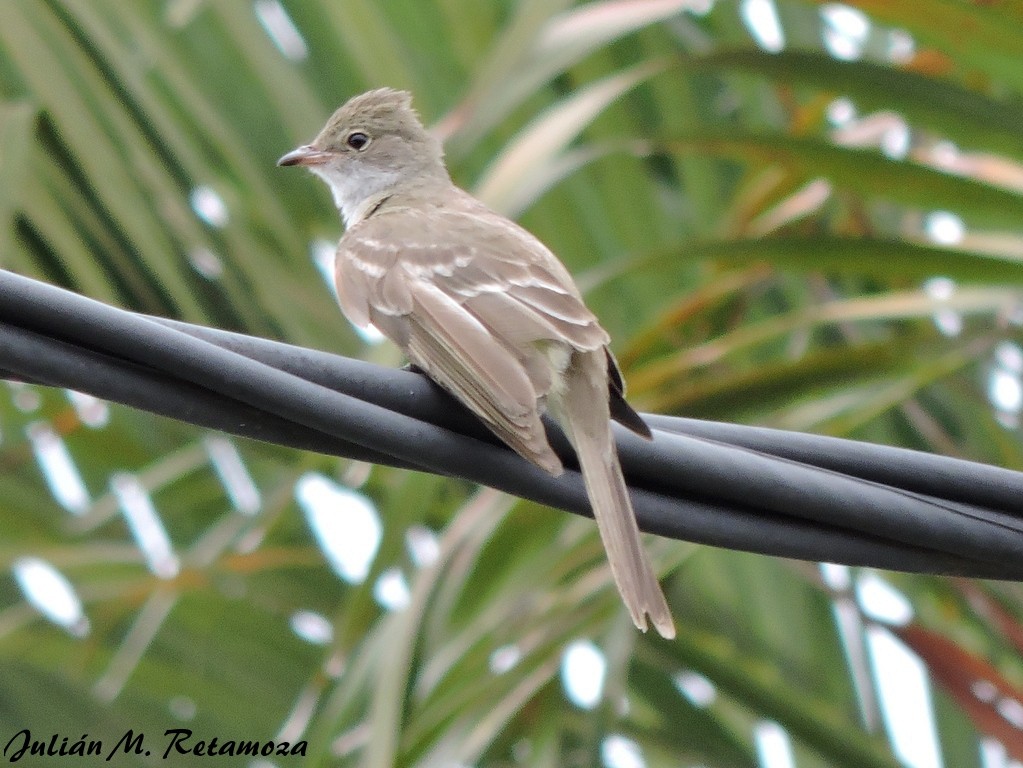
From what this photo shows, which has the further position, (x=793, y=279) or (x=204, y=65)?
(x=793, y=279)

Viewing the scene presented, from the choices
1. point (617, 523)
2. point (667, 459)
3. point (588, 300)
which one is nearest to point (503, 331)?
point (617, 523)

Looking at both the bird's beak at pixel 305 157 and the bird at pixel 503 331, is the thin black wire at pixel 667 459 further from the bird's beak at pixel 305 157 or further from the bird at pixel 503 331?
the bird's beak at pixel 305 157

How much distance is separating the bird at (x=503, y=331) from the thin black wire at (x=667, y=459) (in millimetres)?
141

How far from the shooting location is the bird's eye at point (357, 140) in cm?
578

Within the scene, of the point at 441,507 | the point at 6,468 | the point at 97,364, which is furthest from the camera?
the point at 6,468

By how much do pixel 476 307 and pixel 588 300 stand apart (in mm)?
1939

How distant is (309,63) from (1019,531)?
12.9 ft

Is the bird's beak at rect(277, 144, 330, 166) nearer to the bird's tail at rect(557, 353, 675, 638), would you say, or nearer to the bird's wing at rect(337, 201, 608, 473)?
the bird's wing at rect(337, 201, 608, 473)

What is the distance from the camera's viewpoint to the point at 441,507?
19.4 ft

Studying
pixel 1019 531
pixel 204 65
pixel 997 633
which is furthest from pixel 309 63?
pixel 1019 531

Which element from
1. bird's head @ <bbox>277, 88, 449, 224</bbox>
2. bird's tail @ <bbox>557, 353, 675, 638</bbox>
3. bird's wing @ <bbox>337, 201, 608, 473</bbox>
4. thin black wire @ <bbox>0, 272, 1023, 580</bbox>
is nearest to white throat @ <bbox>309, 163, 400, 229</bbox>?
bird's head @ <bbox>277, 88, 449, 224</bbox>

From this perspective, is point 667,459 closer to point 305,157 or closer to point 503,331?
point 503,331

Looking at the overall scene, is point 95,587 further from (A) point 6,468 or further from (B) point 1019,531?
(B) point 1019,531

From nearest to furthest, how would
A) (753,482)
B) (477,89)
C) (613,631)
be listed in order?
(753,482), (477,89), (613,631)
